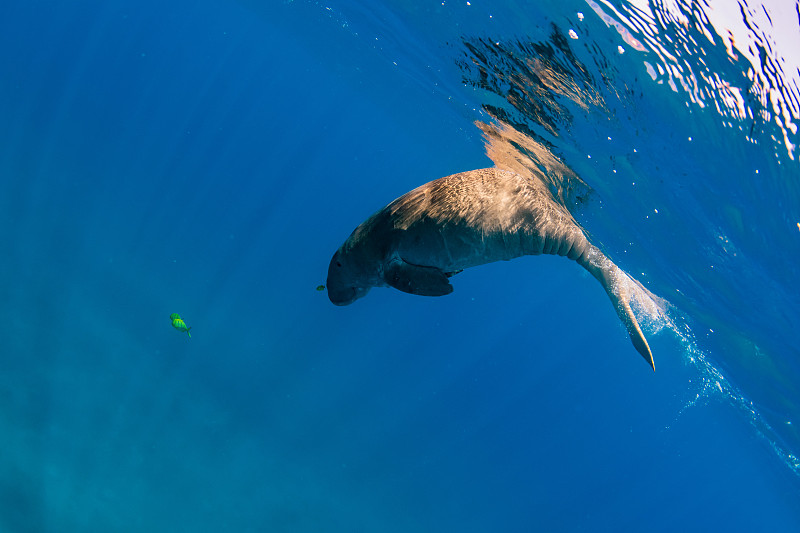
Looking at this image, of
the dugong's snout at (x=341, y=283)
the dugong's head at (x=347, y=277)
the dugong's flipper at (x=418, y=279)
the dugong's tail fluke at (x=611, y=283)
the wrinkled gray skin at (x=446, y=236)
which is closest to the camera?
the dugong's flipper at (x=418, y=279)

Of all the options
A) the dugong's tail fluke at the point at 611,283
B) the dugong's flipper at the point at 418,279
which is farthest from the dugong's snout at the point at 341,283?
the dugong's tail fluke at the point at 611,283

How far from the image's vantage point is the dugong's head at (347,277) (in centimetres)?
391

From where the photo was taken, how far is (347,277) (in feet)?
13.4

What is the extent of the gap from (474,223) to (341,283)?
1404 mm

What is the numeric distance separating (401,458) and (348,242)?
2855cm

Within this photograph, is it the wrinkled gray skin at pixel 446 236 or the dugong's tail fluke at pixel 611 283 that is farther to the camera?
the dugong's tail fluke at pixel 611 283

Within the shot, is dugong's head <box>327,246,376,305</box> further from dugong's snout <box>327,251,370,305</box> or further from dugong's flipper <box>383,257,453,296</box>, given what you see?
dugong's flipper <box>383,257,453,296</box>

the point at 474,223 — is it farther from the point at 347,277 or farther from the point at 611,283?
the point at 611,283

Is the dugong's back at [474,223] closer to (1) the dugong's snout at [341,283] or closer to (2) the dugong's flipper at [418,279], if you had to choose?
(2) the dugong's flipper at [418,279]

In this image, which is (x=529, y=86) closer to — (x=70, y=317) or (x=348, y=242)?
(x=348, y=242)

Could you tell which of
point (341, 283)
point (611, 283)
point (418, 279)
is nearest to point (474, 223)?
point (418, 279)

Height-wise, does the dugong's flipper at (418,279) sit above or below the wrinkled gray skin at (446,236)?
below

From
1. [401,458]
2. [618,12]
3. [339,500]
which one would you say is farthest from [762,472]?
[618,12]

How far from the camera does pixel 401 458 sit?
29.5 metres
